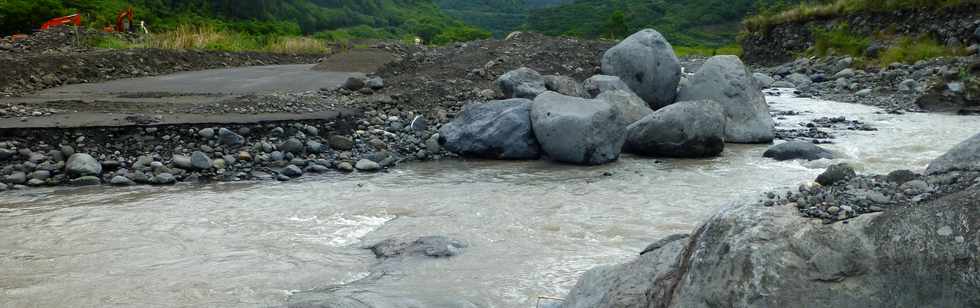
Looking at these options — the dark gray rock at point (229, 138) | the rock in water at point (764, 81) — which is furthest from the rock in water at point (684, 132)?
the rock in water at point (764, 81)

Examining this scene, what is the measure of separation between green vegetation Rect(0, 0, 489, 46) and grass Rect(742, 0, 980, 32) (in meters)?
13.5

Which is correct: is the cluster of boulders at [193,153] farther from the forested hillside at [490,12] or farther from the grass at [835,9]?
the forested hillside at [490,12]

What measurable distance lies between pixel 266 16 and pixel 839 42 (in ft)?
109

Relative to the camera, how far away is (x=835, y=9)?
29234 mm

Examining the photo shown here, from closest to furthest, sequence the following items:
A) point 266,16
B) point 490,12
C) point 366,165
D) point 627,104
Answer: point 366,165 → point 627,104 → point 266,16 → point 490,12

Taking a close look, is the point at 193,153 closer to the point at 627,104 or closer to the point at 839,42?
the point at 627,104

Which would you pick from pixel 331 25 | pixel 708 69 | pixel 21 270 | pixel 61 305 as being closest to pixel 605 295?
pixel 61 305

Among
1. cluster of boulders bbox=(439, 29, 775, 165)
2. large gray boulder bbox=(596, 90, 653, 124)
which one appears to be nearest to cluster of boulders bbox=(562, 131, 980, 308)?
cluster of boulders bbox=(439, 29, 775, 165)

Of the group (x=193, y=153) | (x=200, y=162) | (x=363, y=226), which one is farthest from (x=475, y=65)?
(x=363, y=226)

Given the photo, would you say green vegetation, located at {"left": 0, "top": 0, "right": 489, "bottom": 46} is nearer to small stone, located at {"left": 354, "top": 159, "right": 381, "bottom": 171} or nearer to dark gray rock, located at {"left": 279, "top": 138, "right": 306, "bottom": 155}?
dark gray rock, located at {"left": 279, "top": 138, "right": 306, "bottom": 155}

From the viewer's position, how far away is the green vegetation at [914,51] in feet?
69.8

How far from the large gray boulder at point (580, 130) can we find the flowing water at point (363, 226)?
0.25 m

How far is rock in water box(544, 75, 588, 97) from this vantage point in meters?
13.8

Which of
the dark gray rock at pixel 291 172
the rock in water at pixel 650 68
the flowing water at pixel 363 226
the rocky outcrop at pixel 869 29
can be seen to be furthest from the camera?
the rocky outcrop at pixel 869 29
